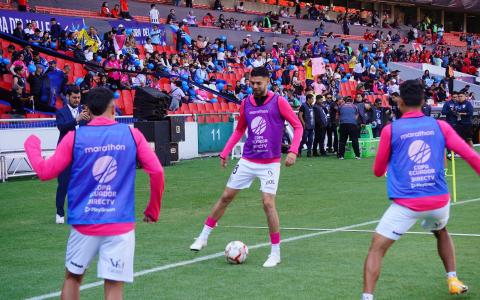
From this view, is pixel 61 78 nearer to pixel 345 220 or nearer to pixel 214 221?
pixel 345 220

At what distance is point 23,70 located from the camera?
22812 mm

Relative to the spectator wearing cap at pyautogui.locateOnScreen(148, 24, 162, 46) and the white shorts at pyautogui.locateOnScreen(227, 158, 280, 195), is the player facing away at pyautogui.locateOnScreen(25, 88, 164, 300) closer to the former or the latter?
the white shorts at pyautogui.locateOnScreen(227, 158, 280, 195)

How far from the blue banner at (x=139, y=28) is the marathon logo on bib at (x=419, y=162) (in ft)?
81.5

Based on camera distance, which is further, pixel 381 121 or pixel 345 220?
pixel 381 121

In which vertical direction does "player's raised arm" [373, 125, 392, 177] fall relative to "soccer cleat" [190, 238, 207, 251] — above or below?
above

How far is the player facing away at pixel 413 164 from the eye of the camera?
260 inches

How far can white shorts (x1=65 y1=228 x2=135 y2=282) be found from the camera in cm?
544

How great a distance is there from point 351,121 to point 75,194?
2072 cm

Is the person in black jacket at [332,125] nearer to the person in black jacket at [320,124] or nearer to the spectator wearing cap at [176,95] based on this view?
the person in black jacket at [320,124]

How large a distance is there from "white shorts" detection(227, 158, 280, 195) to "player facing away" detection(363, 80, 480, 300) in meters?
2.51

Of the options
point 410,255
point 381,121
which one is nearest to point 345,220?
point 410,255

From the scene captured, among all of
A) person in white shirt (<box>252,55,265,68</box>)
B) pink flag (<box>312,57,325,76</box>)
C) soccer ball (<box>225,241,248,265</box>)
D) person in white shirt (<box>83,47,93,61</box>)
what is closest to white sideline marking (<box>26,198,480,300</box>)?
soccer ball (<box>225,241,248,265</box>)

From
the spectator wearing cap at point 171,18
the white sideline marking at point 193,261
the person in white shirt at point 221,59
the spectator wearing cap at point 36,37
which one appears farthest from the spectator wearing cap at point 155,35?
the white sideline marking at point 193,261

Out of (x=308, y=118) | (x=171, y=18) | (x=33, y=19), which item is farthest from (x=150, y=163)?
(x=171, y=18)
